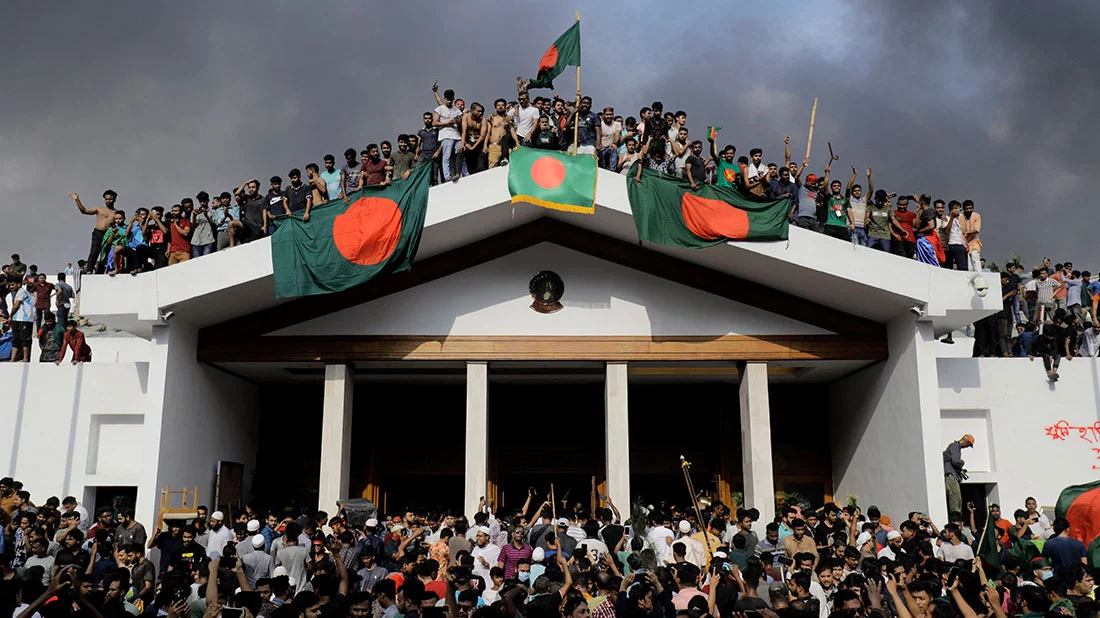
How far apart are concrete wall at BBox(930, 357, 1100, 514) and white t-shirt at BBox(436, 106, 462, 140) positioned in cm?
856

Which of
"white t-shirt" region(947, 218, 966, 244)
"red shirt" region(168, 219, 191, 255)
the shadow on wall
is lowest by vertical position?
the shadow on wall

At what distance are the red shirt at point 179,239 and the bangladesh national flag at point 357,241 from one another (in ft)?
5.23

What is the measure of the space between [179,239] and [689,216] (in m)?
7.64

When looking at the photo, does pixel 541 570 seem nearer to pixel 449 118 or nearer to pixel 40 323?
pixel 449 118

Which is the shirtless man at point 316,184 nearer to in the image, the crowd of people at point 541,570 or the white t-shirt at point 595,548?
the crowd of people at point 541,570

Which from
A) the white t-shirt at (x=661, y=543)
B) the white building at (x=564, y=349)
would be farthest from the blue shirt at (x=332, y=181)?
the white t-shirt at (x=661, y=543)

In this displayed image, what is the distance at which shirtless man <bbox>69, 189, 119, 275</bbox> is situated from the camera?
1516 cm

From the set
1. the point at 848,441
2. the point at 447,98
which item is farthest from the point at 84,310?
the point at 848,441

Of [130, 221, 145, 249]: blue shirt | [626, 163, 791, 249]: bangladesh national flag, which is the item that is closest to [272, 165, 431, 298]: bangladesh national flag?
[130, 221, 145, 249]: blue shirt

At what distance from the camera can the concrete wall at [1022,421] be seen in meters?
15.2

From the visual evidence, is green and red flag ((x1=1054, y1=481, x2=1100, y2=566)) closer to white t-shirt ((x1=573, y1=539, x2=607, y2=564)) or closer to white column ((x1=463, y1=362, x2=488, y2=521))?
white t-shirt ((x1=573, y1=539, x2=607, y2=564))

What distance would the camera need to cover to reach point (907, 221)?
15.1 metres

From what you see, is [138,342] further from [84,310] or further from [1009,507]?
[1009,507]

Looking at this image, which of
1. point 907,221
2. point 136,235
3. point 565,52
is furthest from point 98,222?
→ point 907,221
